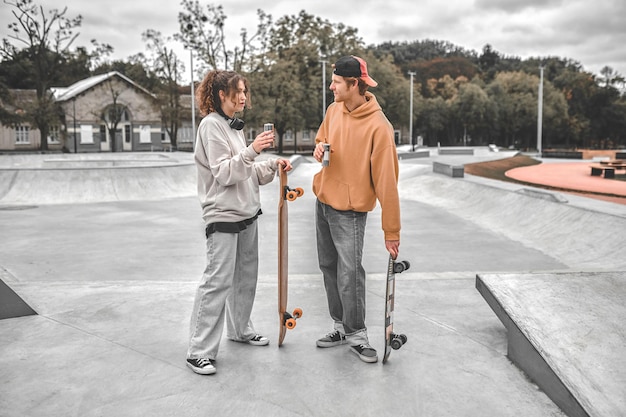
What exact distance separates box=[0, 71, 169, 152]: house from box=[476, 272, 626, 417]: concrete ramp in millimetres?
49953

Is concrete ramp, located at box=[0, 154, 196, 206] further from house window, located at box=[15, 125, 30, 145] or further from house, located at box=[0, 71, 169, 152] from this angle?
house window, located at box=[15, 125, 30, 145]

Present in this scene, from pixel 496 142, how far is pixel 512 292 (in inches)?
3448

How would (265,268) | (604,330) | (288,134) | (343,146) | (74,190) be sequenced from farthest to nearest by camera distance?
(288,134), (74,190), (265,268), (343,146), (604,330)

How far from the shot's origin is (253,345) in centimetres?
400

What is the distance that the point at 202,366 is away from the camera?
347 centimetres

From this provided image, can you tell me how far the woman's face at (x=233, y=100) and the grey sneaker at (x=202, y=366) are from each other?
1667 mm

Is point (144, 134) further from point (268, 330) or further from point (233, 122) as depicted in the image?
point (233, 122)

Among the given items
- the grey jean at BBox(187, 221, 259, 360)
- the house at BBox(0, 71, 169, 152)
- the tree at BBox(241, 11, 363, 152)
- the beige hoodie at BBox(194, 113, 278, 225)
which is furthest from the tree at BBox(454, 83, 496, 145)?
the grey jean at BBox(187, 221, 259, 360)

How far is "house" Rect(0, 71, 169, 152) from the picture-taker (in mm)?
51500

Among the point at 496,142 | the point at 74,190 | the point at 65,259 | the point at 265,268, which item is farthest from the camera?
the point at 496,142

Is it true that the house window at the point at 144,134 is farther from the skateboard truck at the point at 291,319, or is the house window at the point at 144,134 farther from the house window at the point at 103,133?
the skateboard truck at the point at 291,319

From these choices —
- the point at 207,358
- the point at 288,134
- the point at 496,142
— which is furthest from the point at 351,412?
the point at 496,142

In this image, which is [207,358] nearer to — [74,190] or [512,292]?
[512,292]

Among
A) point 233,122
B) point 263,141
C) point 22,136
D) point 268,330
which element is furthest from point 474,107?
point 263,141
